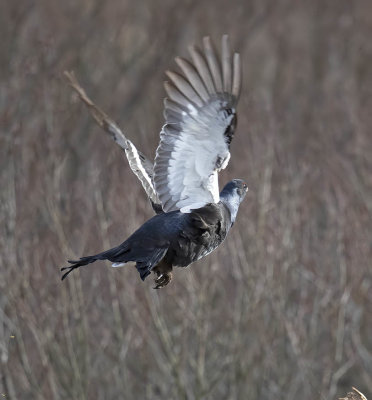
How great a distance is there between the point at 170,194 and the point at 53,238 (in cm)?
537

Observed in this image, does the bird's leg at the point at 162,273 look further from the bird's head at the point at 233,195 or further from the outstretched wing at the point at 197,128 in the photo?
the bird's head at the point at 233,195

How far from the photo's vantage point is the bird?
6.36m

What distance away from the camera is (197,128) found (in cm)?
663

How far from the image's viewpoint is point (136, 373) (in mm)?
11719

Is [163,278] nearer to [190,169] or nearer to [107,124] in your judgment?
[190,169]

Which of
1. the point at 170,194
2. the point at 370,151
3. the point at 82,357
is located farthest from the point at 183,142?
the point at 370,151

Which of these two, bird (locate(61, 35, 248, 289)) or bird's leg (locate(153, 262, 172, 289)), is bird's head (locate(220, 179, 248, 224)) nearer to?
bird (locate(61, 35, 248, 289))

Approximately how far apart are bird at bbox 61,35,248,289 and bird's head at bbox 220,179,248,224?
0.05 feet

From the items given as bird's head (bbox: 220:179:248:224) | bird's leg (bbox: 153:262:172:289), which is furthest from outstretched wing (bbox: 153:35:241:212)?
bird's leg (bbox: 153:262:172:289)

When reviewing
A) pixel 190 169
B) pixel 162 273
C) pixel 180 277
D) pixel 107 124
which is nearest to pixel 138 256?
pixel 162 273

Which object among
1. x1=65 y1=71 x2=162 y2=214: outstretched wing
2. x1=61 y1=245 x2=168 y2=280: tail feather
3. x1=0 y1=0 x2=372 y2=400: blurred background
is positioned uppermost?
x1=65 y1=71 x2=162 y2=214: outstretched wing

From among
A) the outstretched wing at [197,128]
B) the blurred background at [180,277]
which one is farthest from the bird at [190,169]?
the blurred background at [180,277]

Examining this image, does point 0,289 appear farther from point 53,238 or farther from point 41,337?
point 53,238

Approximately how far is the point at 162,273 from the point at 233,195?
0.77m
